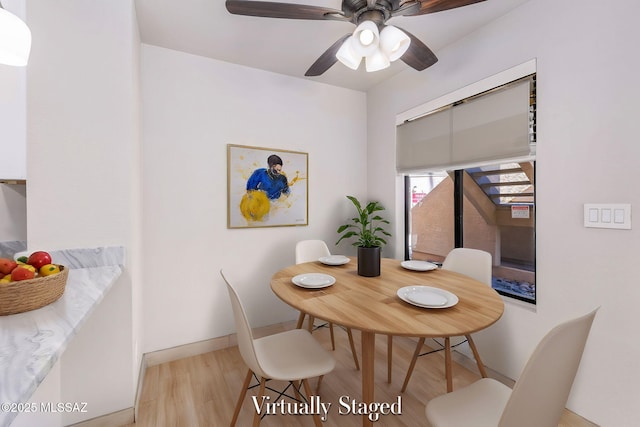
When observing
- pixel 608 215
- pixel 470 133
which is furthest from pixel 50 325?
pixel 470 133

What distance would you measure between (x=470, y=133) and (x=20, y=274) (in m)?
2.71

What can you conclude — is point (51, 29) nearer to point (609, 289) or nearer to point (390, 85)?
point (390, 85)

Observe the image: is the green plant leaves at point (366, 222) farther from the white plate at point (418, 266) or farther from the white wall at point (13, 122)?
the white wall at point (13, 122)

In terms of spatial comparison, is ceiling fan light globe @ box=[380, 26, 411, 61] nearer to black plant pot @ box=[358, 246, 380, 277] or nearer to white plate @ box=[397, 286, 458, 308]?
black plant pot @ box=[358, 246, 380, 277]

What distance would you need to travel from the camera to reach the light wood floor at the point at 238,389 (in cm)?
163

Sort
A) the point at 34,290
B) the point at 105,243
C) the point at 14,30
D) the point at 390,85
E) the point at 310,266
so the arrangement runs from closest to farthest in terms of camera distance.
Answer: the point at 14,30 → the point at 34,290 → the point at 105,243 → the point at 310,266 → the point at 390,85

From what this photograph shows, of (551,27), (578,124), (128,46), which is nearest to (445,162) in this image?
(578,124)

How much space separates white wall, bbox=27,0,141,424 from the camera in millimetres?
1440

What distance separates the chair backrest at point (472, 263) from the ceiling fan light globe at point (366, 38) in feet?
5.08

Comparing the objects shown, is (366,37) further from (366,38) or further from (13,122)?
(13,122)

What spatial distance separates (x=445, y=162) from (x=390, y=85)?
3.72ft

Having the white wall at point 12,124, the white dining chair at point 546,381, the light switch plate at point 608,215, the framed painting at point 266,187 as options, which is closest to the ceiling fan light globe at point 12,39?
the white wall at point 12,124

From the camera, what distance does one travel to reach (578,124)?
1575 millimetres

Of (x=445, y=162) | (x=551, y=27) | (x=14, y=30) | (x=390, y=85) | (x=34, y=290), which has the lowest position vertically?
(x=34, y=290)
